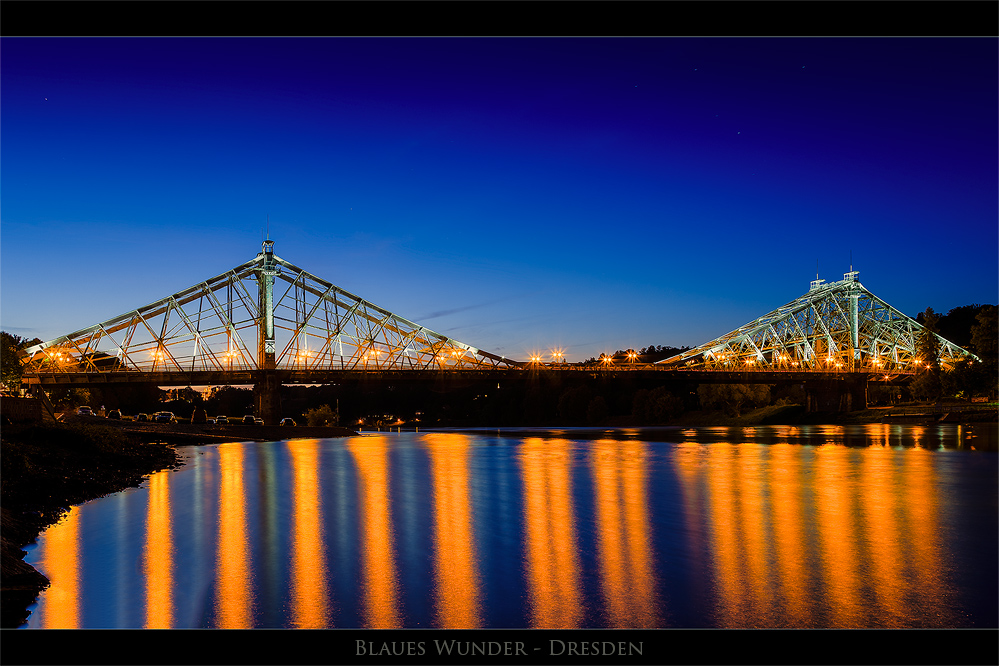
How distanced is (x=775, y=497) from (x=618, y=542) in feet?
27.4

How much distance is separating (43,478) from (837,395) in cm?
7794

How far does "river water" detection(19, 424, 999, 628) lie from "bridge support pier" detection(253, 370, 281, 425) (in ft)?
148

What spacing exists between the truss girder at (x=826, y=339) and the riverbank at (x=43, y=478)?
72.2 metres

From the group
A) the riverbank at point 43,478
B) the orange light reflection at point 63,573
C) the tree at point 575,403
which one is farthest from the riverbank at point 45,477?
the tree at point 575,403

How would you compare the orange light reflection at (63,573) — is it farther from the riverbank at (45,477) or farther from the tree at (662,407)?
the tree at (662,407)

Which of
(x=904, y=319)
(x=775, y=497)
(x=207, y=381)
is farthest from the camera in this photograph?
(x=904, y=319)

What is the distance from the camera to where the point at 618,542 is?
574 inches

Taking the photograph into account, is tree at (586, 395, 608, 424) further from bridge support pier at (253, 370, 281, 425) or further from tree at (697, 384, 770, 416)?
bridge support pier at (253, 370, 281, 425)

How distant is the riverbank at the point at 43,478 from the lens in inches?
387

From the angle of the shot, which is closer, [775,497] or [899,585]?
[899,585]

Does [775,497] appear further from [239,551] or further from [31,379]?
[31,379]

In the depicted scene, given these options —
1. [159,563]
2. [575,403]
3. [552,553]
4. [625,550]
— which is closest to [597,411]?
[575,403]

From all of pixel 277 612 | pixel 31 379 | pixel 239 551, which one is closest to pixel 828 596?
pixel 277 612

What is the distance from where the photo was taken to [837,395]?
257ft
